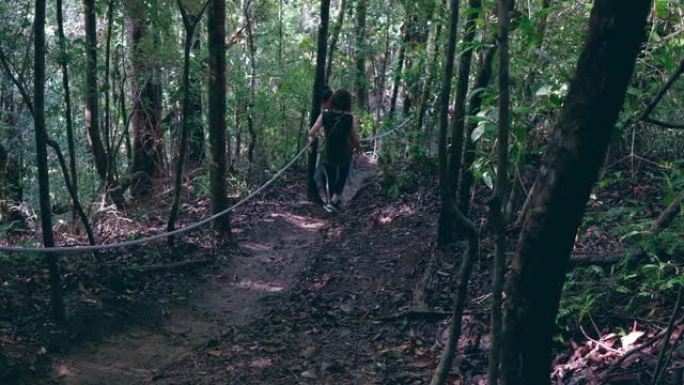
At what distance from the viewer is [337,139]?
1002cm

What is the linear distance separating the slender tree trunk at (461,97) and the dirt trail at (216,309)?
2.37m

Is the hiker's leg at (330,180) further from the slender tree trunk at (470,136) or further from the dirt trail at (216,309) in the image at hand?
the slender tree trunk at (470,136)

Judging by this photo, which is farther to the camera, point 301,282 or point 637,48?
point 301,282

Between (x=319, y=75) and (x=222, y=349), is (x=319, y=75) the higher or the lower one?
the higher one

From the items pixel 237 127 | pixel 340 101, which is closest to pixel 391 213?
pixel 340 101

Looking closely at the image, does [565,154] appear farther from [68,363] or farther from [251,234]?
[251,234]

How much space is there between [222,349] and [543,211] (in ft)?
12.3

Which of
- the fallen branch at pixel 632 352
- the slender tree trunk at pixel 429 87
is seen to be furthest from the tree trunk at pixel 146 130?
the fallen branch at pixel 632 352

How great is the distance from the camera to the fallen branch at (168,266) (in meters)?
6.89

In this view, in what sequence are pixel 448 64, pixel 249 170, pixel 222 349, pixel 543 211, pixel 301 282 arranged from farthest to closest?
pixel 249 170 < pixel 301 282 < pixel 222 349 < pixel 448 64 < pixel 543 211

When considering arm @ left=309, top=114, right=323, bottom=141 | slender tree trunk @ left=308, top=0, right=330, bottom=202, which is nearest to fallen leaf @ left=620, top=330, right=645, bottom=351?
arm @ left=309, top=114, right=323, bottom=141

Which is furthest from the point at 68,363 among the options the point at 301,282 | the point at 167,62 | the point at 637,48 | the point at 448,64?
the point at 167,62

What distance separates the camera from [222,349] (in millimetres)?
5742

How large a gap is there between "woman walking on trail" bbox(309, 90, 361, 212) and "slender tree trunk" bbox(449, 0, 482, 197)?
3119mm
